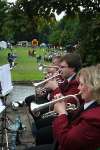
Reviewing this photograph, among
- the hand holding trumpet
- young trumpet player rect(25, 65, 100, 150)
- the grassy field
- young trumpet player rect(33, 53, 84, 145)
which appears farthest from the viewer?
the grassy field

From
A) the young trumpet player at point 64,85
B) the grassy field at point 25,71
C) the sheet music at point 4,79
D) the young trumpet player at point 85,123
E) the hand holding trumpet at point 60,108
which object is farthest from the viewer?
the grassy field at point 25,71

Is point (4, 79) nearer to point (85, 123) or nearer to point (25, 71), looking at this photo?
point (85, 123)

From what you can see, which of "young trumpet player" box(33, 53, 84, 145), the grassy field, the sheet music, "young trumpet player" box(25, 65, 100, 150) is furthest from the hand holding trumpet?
the grassy field

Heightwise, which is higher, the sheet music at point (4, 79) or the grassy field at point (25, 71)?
the sheet music at point (4, 79)

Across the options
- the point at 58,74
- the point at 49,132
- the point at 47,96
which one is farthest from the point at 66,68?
the point at 47,96

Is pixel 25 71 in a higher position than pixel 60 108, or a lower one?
lower

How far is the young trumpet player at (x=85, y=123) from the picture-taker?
167 inches

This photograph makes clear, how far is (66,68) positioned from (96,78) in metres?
2.19

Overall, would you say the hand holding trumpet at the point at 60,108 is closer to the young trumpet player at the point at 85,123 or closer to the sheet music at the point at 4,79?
the young trumpet player at the point at 85,123

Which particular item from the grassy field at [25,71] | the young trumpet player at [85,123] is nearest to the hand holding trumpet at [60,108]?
the young trumpet player at [85,123]

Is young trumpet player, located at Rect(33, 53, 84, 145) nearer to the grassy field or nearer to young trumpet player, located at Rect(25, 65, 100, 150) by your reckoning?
young trumpet player, located at Rect(25, 65, 100, 150)

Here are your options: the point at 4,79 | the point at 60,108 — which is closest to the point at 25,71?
the point at 4,79

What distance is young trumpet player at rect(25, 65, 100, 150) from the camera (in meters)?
4.25

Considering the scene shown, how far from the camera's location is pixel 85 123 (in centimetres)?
427
